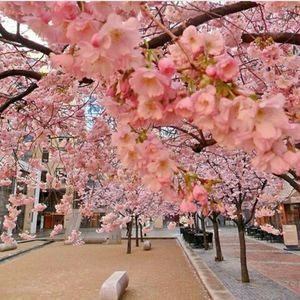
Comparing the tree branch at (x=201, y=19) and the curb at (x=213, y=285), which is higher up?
the tree branch at (x=201, y=19)

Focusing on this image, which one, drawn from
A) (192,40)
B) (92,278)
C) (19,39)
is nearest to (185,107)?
(192,40)

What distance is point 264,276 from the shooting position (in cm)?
1038

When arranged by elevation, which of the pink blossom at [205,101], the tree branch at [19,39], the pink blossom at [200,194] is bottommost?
the pink blossom at [200,194]

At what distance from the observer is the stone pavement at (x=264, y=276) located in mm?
8149

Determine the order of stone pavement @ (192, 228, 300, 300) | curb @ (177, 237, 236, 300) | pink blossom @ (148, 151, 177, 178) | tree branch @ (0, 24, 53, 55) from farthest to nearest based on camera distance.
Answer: stone pavement @ (192, 228, 300, 300), curb @ (177, 237, 236, 300), tree branch @ (0, 24, 53, 55), pink blossom @ (148, 151, 177, 178)

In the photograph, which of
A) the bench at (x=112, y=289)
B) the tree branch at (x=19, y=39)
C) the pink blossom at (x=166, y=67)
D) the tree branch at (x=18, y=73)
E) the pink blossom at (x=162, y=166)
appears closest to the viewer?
the pink blossom at (x=166, y=67)

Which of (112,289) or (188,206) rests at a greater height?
(188,206)

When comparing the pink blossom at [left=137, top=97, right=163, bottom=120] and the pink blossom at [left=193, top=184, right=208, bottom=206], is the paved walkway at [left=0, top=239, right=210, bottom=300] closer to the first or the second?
the pink blossom at [left=193, top=184, right=208, bottom=206]

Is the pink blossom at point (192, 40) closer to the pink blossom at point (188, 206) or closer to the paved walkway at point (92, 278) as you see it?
the pink blossom at point (188, 206)

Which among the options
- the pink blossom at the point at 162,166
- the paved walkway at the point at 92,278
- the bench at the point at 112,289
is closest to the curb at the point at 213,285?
the paved walkway at the point at 92,278

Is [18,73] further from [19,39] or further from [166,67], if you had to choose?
[166,67]

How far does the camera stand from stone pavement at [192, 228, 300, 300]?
8.15 m

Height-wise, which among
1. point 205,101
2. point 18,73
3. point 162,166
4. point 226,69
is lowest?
point 162,166

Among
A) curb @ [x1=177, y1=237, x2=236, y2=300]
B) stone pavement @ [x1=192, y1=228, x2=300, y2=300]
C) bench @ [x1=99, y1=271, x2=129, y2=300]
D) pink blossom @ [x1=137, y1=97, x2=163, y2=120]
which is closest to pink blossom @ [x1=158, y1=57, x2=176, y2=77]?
pink blossom @ [x1=137, y1=97, x2=163, y2=120]
